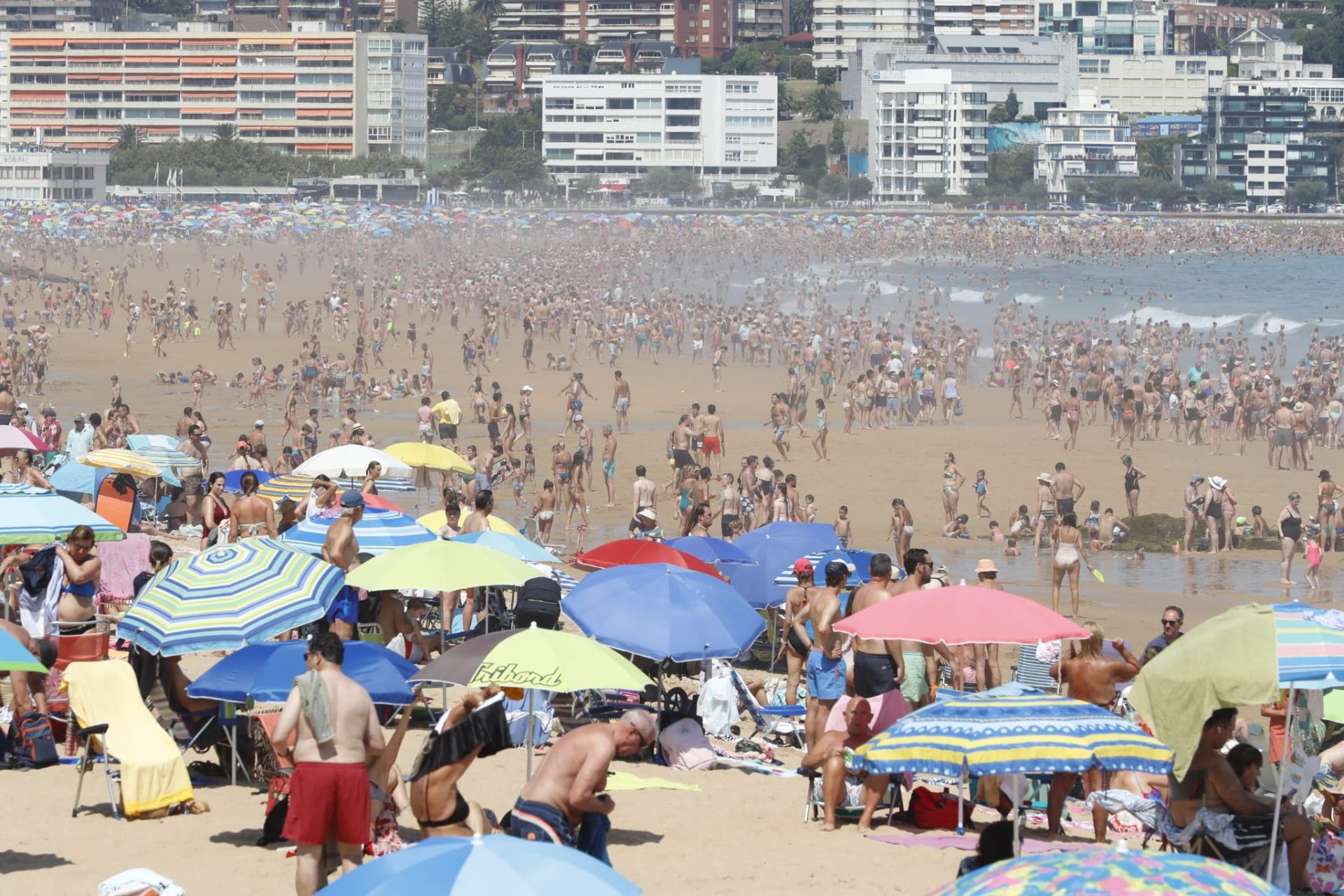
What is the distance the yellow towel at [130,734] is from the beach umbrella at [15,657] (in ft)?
2.85

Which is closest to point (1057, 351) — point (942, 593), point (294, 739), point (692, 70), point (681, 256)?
point (942, 593)

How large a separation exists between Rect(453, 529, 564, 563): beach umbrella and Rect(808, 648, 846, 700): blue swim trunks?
3101 mm

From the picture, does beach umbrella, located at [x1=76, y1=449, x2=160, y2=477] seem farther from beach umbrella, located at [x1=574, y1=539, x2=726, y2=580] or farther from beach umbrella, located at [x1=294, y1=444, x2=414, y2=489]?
beach umbrella, located at [x1=574, y1=539, x2=726, y2=580]

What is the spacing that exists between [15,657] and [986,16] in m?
164

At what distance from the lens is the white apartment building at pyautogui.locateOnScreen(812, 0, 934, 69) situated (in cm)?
15638

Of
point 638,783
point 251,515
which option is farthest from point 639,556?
point 638,783

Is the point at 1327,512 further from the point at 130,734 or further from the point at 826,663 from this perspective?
the point at 130,734

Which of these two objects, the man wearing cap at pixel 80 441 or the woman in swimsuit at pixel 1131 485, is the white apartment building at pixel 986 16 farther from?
the man wearing cap at pixel 80 441

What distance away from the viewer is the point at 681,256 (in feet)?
245

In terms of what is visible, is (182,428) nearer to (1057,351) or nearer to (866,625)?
(866,625)

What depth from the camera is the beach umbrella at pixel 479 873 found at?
411 centimetres

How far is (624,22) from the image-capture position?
155250 mm

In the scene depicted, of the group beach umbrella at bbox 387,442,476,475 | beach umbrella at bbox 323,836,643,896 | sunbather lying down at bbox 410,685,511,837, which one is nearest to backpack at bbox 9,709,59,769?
sunbather lying down at bbox 410,685,511,837

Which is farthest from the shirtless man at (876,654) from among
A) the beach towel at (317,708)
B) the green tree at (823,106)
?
the green tree at (823,106)
